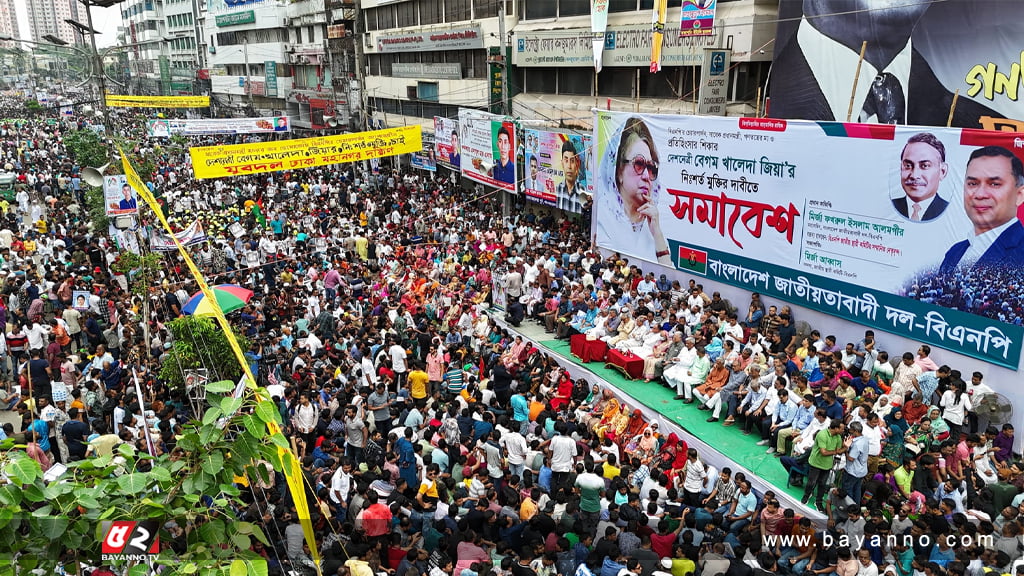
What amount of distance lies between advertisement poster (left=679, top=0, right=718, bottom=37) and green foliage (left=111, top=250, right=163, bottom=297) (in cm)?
1276

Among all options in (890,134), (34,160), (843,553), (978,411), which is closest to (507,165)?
(890,134)

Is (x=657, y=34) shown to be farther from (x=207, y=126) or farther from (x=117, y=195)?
(x=207, y=126)

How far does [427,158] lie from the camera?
3030 cm

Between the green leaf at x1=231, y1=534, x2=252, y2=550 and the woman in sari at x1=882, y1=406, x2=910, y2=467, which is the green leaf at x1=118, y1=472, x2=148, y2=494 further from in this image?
the woman in sari at x1=882, y1=406, x2=910, y2=467

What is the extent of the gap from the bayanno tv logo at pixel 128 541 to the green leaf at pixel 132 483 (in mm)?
154

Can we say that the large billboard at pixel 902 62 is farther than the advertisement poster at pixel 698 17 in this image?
No

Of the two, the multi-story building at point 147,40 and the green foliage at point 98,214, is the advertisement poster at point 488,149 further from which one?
the multi-story building at point 147,40

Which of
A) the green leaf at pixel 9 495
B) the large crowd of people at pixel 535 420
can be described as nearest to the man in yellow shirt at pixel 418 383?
the large crowd of people at pixel 535 420

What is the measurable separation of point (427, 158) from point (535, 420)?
21594 millimetres

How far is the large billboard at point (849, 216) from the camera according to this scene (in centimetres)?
951

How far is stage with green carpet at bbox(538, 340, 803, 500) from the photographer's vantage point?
30.8 feet

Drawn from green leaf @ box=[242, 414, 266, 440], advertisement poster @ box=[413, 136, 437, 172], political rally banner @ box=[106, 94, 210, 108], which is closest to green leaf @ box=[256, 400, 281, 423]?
green leaf @ box=[242, 414, 266, 440]

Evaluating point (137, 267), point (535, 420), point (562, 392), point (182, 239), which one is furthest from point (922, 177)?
point (182, 239)

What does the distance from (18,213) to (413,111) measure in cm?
1793
